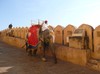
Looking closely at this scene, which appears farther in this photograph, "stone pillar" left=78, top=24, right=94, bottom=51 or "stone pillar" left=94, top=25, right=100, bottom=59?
"stone pillar" left=78, top=24, right=94, bottom=51

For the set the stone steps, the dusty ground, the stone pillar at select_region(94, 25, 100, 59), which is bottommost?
the dusty ground

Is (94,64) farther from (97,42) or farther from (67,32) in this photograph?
(67,32)

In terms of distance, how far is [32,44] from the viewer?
14.4 metres

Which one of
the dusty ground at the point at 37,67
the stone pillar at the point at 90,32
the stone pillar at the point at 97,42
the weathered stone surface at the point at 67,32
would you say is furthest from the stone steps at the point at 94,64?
the weathered stone surface at the point at 67,32

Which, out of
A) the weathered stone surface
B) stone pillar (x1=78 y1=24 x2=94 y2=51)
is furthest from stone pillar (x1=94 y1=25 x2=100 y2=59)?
the weathered stone surface

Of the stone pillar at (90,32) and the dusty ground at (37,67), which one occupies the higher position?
the stone pillar at (90,32)

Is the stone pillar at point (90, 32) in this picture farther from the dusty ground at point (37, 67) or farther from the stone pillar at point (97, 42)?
the dusty ground at point (37, 67)

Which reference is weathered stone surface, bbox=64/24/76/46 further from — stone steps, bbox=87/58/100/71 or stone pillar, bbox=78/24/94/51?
stone steps, bbox=87/58/100/71

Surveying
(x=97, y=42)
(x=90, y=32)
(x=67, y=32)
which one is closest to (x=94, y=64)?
(x=97, y=42)

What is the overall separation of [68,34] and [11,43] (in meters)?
8.91

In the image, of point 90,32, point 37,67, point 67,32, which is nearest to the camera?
point 90,32

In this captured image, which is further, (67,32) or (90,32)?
(67,32)

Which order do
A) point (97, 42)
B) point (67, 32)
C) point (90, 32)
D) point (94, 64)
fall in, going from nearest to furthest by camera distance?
point (94, 64) < point (97, 42) < point (90, 32) < point (67, 32)

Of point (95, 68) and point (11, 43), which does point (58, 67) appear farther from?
point (11, 43)
